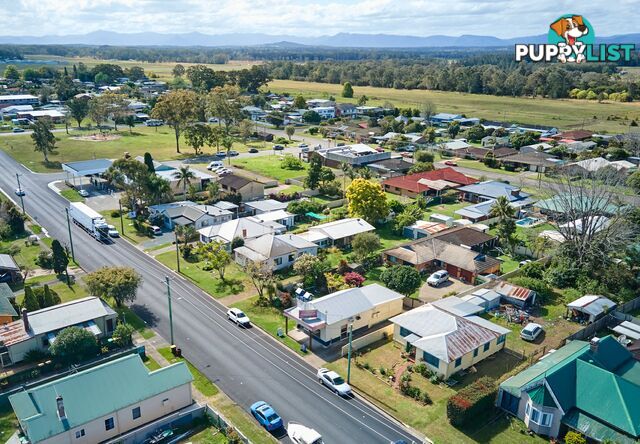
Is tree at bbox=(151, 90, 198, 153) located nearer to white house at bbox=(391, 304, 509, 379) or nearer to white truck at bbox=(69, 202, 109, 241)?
white truck at bbox=(69, 202, 109, 241)

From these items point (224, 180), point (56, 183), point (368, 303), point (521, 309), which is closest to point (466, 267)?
point (521, 309)

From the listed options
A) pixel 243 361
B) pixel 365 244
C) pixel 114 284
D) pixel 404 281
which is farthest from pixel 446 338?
pixel 114 284

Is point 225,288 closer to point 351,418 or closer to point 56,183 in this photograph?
point 351,418


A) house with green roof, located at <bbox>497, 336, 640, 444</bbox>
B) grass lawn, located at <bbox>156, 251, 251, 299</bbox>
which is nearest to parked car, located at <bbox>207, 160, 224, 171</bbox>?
grass lawn, located at <bbox>156, 251, 251, 299</bbox>

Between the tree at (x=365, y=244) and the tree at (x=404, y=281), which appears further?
the tree at (x=365, y=244)

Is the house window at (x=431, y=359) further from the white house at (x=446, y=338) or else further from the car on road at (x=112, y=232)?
the car on road at (x=112, y=232)

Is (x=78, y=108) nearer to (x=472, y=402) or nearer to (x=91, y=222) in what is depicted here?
(x=91, y=222)

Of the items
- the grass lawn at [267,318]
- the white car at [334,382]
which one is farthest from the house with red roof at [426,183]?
the white car at [334,382]
